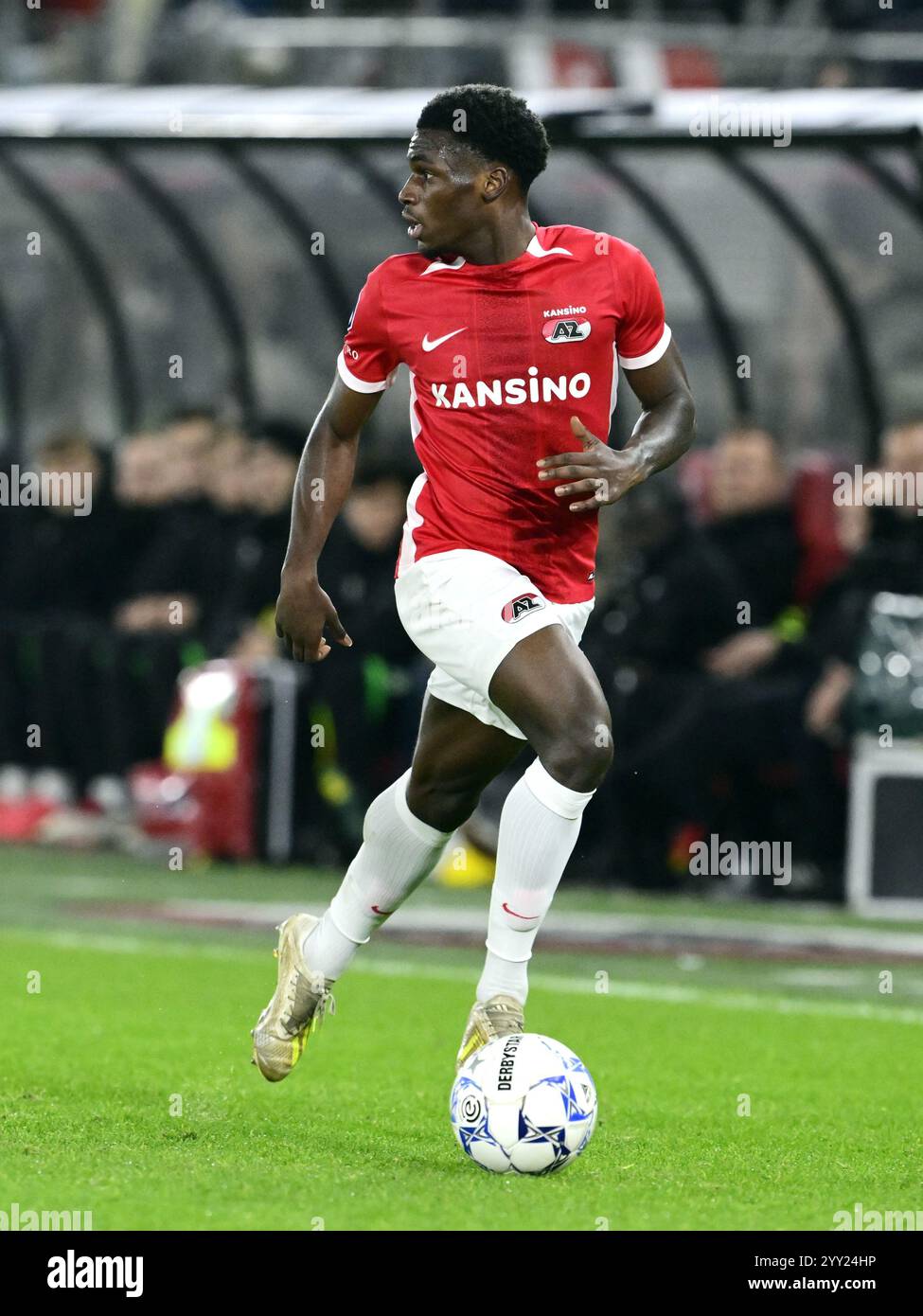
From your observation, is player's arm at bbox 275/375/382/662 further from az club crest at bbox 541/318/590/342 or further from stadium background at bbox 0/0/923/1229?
stadium background at bbox 0/0/923/1229

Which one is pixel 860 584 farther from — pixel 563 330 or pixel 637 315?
pixel 563 330

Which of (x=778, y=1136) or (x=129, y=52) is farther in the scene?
(x=129, y=52)

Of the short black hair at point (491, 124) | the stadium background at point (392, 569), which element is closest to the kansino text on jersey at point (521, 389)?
the short black hair at point (491, 124)

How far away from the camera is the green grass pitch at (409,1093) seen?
193 inches

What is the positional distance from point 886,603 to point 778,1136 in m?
5.54

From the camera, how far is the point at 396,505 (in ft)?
41.3

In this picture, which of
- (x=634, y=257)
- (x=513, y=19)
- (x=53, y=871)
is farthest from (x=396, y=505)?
(x=513, y=19)

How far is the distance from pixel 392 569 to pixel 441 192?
6.76 m

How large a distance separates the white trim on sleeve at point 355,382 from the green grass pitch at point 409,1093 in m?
1.68

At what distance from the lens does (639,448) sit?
573 centimetres

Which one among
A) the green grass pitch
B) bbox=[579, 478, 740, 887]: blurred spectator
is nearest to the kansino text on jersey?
the green grass pitch

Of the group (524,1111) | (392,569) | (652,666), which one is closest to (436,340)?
(524,1111)

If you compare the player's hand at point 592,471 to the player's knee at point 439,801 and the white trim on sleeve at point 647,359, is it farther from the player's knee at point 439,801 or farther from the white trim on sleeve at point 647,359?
the player's knee at point 439,801
